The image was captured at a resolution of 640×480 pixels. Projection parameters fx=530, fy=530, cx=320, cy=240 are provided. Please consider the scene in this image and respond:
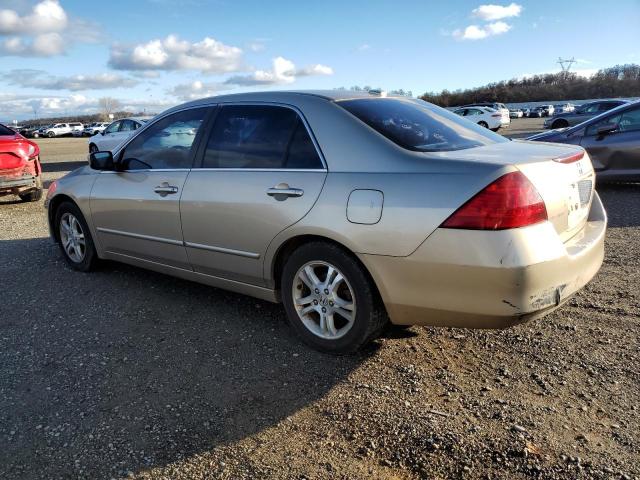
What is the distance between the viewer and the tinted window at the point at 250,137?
143 inches

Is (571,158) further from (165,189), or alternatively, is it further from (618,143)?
(618,143)

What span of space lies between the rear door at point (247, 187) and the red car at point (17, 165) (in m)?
6.80

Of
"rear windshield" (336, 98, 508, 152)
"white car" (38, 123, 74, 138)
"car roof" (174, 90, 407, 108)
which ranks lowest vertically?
"rear windshield" (336, 98, 508, 152)

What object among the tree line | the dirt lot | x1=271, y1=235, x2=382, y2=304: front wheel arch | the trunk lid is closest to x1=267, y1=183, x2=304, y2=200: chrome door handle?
x1=271, y1=235, x2=382, y2=304: front wheel arch

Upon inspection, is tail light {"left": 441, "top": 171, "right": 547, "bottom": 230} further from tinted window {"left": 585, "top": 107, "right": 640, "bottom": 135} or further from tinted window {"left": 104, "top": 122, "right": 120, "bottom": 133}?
tinted window {"left": 104, "top": 122, "right": 120, "bottom": 133}

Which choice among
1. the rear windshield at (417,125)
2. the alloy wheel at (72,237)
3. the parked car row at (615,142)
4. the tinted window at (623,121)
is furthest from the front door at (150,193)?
the tinted window at (623,121)

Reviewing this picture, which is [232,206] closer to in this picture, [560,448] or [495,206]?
[495,206]

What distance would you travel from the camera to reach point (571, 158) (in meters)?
3.24

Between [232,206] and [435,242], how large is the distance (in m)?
1.54

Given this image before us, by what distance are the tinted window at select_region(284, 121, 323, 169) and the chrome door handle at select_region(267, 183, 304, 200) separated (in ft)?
0.52

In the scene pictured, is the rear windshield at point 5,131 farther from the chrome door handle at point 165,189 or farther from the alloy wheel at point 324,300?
the alloy wheel at point 324,300

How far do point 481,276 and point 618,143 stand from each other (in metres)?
7.41

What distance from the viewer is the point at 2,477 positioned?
2414mm

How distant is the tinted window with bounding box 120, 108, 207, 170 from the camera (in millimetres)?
4234
